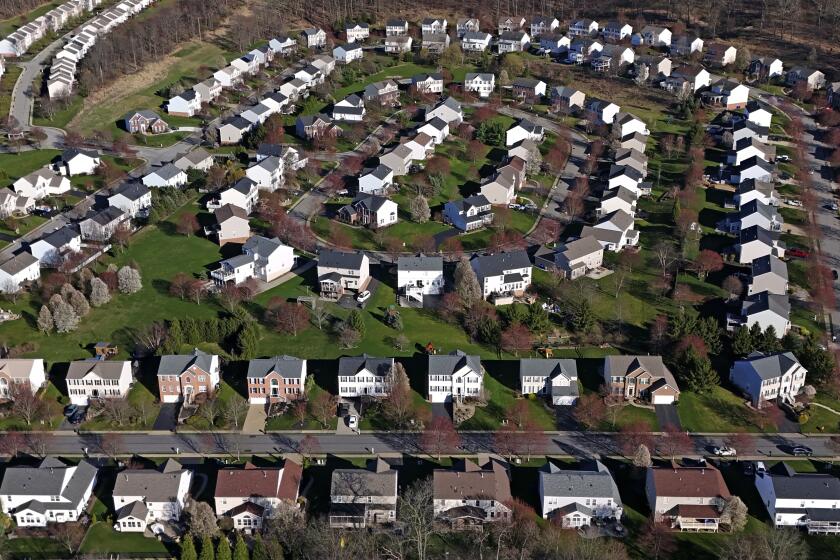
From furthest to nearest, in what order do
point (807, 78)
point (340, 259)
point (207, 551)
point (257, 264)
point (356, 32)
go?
point (356, 32), point (807, 78), point (257, 264), point (340, 259), point (207, 551)

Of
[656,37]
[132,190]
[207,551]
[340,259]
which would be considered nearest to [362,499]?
[207,551]

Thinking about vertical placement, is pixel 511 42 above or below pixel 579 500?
below

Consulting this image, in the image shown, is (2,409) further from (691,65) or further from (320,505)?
(691,65)

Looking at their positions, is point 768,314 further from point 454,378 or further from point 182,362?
point 182,362

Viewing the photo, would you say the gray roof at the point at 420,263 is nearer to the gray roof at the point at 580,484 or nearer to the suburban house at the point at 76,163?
the gray roof at the point at 580,484

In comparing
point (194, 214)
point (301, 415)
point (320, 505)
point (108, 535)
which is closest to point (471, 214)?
point (194, 214)

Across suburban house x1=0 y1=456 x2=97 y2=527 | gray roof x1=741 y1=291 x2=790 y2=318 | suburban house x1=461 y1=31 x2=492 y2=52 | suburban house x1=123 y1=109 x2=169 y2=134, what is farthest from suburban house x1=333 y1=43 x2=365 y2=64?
suburban house x1=0 y1=456 x2=97 y2=527

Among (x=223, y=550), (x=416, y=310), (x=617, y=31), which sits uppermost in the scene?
(x=617, y=31)
